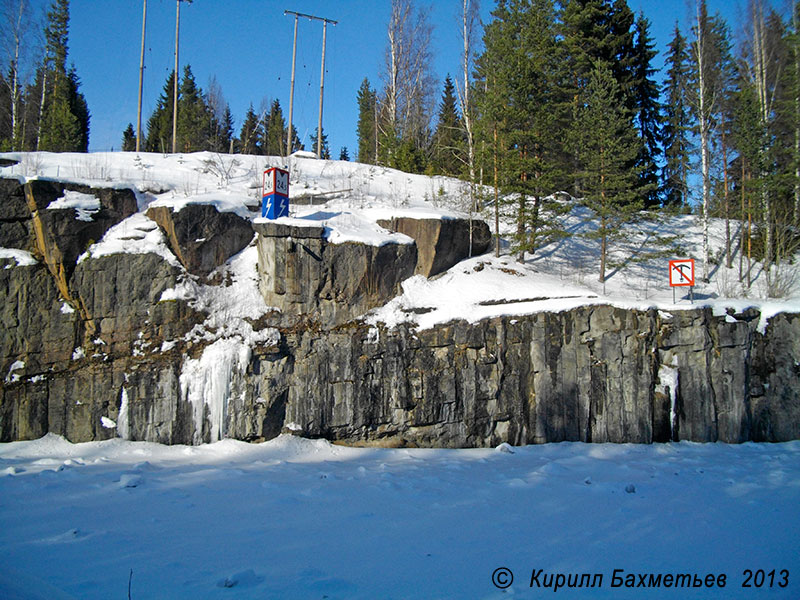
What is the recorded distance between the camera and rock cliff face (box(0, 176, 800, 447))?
1017 cm

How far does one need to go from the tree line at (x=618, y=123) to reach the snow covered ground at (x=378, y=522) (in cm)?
893

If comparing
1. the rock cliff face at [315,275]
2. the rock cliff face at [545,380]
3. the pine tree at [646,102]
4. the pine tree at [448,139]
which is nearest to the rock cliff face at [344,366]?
the rock cliff face at [545,380]

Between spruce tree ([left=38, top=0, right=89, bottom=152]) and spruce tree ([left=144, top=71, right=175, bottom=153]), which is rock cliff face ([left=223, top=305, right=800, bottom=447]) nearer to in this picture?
spruce tree ([left=38, top=0, right=89, bottom=152])

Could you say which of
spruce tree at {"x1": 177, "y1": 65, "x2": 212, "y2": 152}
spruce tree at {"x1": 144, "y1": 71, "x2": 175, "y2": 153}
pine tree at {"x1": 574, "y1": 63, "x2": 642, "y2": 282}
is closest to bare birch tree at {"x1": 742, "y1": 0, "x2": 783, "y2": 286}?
pine tree at {"x1": 574, "y1": 63, "x2": 642, "y2": 282}

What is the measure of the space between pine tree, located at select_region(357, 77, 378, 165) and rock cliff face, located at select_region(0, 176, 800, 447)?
85.2 feet

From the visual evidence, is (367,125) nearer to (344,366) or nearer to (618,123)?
(618,123)

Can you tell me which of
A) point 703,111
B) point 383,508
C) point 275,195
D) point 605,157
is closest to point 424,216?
point 275,195

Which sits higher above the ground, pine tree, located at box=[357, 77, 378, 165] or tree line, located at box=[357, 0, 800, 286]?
pine tree, located at box=[357, 77, 378, 165]

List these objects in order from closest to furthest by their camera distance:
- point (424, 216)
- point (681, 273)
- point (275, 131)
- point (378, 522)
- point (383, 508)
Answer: point (378, 522), point (383, 508), point (681, 273), point (424, 216), point (275, 131)

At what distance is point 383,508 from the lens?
20.4ft

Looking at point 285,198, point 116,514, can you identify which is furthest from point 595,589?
point 285,198

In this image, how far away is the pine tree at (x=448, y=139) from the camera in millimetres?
19859

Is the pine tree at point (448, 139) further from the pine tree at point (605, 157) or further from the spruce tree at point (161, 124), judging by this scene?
the spruce tree at point (161, 124)

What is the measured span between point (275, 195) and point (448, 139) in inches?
732
